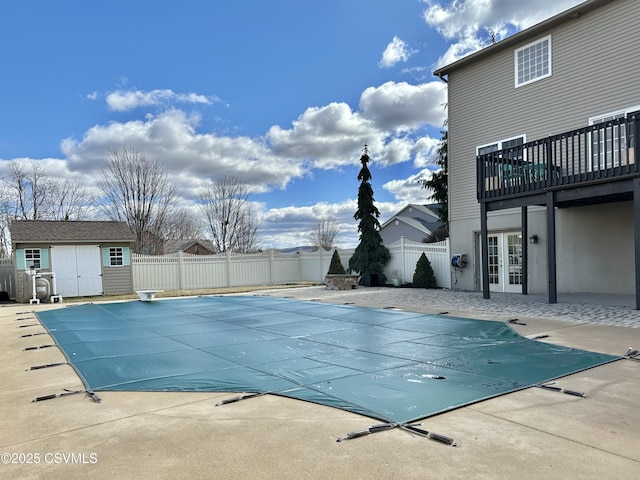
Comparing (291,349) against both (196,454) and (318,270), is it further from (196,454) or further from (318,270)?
(318,270)

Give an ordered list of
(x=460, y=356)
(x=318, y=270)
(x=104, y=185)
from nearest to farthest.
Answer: (x=460, y=356), (x=318, y=270), (x=104, y=185)

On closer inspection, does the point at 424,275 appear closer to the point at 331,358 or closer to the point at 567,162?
the point at 567,162

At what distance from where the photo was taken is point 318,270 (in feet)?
67.9

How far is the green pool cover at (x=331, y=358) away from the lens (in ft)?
13.1

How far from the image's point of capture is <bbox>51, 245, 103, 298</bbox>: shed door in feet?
52.2

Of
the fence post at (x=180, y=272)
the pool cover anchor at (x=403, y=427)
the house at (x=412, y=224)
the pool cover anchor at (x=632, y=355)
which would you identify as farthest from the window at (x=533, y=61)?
the house at (x=412, y=224)

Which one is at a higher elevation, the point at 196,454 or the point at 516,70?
the point at 516,70

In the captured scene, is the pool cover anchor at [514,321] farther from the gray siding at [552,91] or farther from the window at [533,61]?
the window at [533,61]

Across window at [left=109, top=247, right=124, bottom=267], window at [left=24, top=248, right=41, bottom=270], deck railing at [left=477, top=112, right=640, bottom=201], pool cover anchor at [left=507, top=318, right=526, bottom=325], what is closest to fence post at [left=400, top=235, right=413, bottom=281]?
deck railing at [left=477, top=112, right=640, bottom=201]

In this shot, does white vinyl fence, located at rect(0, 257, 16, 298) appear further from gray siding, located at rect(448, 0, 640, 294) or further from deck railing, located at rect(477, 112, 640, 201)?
deck railing, located at rect(477, 112, 640, 201)

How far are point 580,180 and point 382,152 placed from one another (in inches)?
426

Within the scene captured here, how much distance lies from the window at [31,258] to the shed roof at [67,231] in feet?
1.35

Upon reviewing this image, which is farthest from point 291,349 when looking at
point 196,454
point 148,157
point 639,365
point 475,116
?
point 148,157

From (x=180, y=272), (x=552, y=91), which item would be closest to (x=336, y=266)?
(x=180, y=272)
